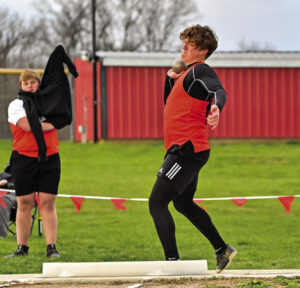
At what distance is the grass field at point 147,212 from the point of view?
8.72 meters

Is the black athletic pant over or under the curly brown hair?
under

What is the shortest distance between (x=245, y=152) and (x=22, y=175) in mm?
16387

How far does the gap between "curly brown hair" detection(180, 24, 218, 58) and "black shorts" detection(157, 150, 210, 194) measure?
81cm

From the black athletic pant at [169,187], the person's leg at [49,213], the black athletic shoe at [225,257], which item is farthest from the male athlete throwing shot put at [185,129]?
the person's leg at [49,213]

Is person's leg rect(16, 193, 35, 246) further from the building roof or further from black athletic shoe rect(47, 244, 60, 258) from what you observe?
the building roof

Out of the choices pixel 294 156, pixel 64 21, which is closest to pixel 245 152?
pixel 294 156

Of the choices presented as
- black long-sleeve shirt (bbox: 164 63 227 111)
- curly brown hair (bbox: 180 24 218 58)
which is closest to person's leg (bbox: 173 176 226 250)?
black long-sleeve shirt (bbox: 164 63 227 111)

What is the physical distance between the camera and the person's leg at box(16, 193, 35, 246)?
7.33m

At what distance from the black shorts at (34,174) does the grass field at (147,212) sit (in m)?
0.68

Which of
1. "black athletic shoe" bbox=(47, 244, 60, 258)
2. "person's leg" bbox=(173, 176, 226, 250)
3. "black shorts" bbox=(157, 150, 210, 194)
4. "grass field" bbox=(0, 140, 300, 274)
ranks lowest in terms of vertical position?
"grass field" bbox=(0, 140, 300, 274)

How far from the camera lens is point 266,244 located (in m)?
9.88

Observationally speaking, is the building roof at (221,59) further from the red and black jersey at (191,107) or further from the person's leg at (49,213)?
the red and black jersey at (191,107)

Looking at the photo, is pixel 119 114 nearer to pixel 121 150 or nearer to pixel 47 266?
pixel 121 150

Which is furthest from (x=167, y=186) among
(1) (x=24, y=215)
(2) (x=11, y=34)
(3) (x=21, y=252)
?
(2) (x=11, y=34)
